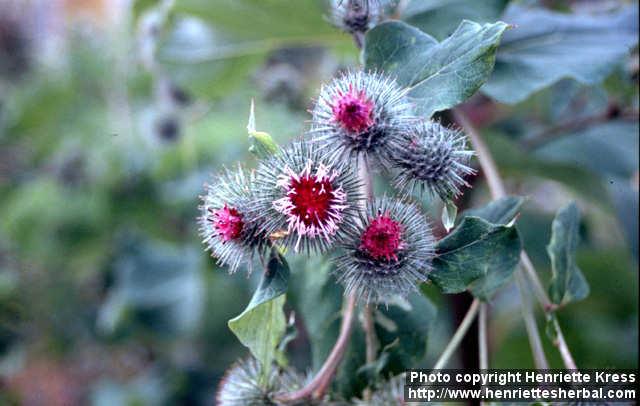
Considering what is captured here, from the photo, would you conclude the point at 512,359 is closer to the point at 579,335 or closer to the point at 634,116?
the point at 579,335

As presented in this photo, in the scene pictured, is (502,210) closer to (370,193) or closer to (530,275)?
(530,275)

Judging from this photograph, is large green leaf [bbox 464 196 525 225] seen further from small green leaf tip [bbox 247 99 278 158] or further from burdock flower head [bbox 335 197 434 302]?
small green leaf tip [bbox 247 99 278 158]

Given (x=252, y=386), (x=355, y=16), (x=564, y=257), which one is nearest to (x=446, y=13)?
(x=355, y=16)

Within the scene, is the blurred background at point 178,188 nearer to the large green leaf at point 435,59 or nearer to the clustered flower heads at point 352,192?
the large green leaf at point 435,59

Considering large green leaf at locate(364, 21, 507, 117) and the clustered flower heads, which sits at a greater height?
large green leaf at locate(364, 21, 507, 117)

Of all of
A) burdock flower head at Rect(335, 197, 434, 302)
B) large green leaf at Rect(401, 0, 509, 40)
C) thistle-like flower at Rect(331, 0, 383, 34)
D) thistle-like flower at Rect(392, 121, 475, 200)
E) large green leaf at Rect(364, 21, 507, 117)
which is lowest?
burdock flower head at Rect(335, 197, 434, 302)

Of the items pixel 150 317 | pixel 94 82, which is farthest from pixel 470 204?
pixel 94 82

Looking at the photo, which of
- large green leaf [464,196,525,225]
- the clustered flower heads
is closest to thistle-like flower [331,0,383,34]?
the clustered flower heads

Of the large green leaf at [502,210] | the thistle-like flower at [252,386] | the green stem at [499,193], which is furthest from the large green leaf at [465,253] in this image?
the thistle-like flower at [252,386]
